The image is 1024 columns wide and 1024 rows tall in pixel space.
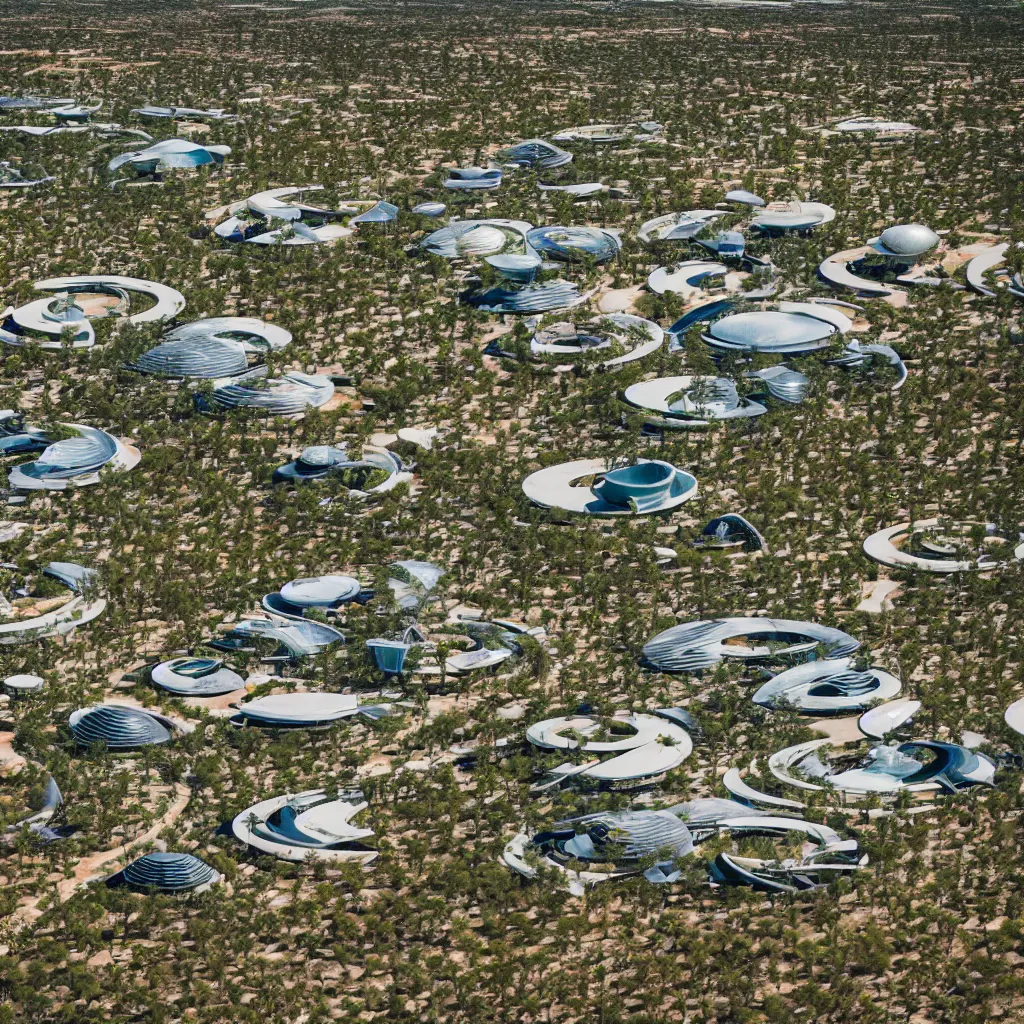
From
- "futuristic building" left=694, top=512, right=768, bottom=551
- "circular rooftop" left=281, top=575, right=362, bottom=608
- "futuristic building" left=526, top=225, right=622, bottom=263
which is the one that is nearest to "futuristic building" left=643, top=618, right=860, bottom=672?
"futuristic building" left=694, top=512, right=768, bottom=551

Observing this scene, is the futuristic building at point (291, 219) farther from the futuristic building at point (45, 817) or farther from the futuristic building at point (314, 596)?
the futuristic building at point (45, 817)

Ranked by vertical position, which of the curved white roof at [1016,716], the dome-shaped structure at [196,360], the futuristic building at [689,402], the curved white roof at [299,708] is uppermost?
the dome-shaped structure at [196,360]

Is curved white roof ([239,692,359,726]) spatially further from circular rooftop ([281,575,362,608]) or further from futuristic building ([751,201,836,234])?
futuristic building ([751,201,836,234])

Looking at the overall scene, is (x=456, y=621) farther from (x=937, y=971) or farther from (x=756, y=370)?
(x=756, y=370)

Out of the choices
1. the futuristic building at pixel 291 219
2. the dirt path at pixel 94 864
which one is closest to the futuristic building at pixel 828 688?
the dirt path at pixel 94 864

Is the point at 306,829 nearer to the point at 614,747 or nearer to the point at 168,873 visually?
the point at 168,873

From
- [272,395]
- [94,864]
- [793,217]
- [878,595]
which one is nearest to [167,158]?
[793,217]

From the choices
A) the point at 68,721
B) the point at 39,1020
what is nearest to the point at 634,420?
the point at 68,721
